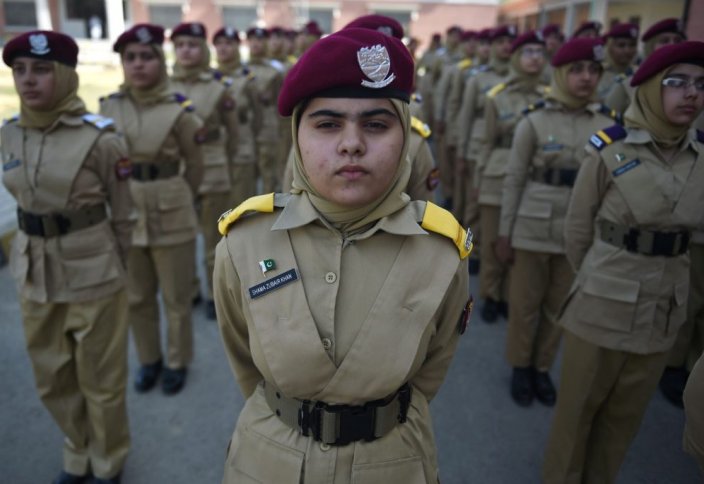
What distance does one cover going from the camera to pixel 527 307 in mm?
3666

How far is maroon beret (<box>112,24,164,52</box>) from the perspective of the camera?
347 cm

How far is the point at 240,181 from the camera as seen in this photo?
19.7ft

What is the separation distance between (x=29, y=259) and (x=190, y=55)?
2.74 meters

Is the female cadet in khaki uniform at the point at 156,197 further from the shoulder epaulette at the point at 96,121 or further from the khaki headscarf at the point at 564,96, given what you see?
the khaki headscarf at the point at 564,96

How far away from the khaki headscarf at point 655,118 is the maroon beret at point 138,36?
291cm

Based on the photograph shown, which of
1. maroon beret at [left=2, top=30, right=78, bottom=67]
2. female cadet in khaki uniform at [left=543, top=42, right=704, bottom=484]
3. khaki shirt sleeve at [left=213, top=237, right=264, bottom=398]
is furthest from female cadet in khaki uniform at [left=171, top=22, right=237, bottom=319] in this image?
female cadet in khaki uniform at [left=543, top=42, right=704, bottom=484]

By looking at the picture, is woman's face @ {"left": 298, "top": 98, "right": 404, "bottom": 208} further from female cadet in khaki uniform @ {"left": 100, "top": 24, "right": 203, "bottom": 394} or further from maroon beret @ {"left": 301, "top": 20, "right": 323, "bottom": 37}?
maroon beret @ {"left": 301, "top": 20, "right": 323, "bottom": 37}

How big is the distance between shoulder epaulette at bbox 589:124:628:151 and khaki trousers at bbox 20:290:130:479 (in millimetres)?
2519

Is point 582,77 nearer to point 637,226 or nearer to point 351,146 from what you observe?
point 637,226

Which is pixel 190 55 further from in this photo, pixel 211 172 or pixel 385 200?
pixel 385 200

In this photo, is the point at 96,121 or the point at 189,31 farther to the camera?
the point at 189,31

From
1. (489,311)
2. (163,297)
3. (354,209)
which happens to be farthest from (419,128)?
(489,311)

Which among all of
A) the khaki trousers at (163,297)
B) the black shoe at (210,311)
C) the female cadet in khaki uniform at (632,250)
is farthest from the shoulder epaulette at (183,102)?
the female cadet in khaki uniform at (632,250)

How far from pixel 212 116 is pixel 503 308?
10.3 feet
